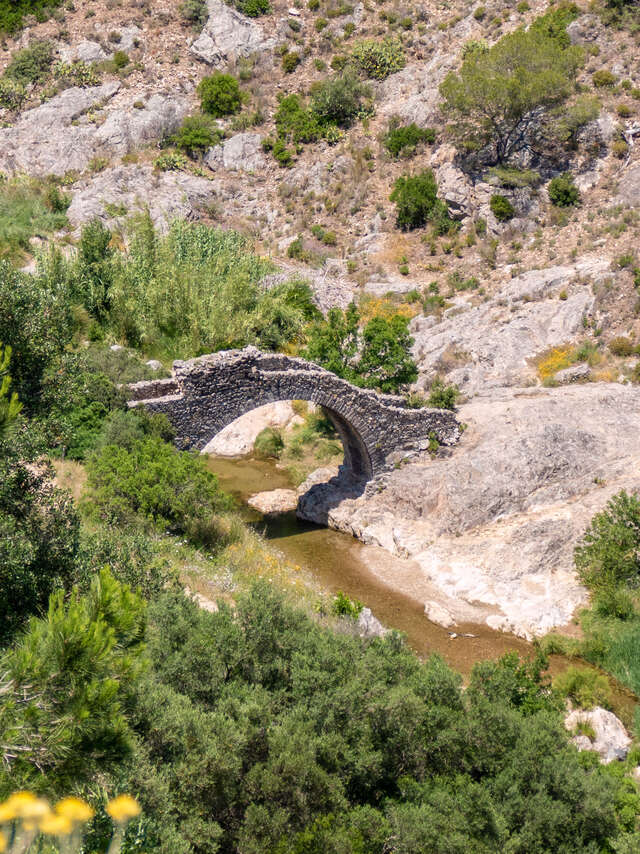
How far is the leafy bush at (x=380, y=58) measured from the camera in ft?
153

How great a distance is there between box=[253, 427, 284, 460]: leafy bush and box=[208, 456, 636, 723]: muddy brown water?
0.66 m

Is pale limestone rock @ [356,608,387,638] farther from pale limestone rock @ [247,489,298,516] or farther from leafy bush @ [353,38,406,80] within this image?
leafy bush @ [353,38,406,80]

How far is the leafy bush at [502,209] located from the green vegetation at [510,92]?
3.57 metres

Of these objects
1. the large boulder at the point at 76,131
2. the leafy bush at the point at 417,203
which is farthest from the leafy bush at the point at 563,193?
the large boulder at the point at 76,131

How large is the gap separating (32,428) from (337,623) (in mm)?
6115

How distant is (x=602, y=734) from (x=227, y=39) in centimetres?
5086

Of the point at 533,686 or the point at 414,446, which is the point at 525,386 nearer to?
the point at 414,446

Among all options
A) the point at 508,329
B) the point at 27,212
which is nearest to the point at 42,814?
the point at 508,329

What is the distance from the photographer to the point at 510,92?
36.5 metres

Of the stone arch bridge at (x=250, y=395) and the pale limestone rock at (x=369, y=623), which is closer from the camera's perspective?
the pale limestone rock at (x=369, y=623)

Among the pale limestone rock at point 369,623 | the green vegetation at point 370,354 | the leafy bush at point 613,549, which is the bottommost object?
the leafy bush at point 613,549

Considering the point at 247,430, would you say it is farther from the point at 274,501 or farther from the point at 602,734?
the point at 602,734

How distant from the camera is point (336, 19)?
50.2 metres

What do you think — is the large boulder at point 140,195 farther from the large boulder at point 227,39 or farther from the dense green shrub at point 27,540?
the dense green shrub at point 27,540
